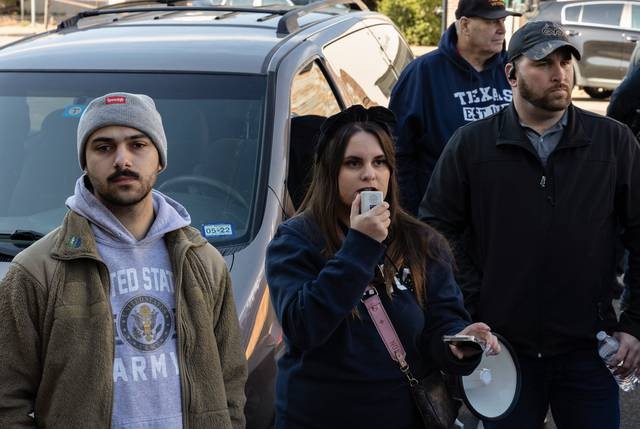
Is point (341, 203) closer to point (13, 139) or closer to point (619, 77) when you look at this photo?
point (13, 139)

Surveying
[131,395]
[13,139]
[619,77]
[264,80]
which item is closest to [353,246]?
[131,395]

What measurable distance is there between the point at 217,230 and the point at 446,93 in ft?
4.62

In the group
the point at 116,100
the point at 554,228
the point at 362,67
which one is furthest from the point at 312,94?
the point at 116,100

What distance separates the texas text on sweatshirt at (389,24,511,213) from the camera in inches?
202

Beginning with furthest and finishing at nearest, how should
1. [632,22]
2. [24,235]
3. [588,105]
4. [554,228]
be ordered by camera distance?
[632,22]
[588,105]
[24,235]
[554,228]

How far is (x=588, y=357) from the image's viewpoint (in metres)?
3.82

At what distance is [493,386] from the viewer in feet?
11.7

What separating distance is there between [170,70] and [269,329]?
134cm

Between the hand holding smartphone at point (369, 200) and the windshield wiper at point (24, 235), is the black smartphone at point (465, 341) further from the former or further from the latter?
the windshield wiper at point (24, 235)

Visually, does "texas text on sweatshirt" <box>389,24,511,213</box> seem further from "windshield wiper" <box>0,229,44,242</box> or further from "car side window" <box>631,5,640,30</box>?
"car side window" <box>631,5,640,30</box>

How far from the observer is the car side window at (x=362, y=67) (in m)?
5.58

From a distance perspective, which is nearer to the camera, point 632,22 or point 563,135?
point 563,135

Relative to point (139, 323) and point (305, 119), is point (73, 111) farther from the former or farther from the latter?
point (139, 323)

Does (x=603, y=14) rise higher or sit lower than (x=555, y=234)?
lower
